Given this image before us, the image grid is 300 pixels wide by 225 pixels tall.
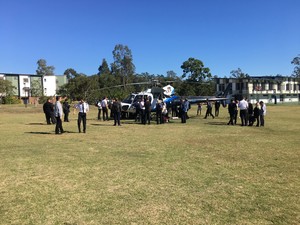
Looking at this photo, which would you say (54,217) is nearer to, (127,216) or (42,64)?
(127,216)

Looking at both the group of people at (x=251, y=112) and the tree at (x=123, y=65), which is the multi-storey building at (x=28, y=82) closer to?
the tree at (x=123, y=65)

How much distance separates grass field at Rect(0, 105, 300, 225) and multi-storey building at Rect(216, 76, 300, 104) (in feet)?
260

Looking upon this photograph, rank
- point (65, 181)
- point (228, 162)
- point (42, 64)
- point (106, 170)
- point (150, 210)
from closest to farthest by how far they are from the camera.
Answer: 1. point (150, 210)
2. point (65, 181)
3. point (106, 170)
4. point (228, 162)
5. point (42, 64)

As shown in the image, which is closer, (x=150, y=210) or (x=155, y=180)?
(x=150, y=210)

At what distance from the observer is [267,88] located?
9181cm

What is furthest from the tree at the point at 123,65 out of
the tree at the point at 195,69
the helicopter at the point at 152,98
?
the helicopter at the point at 152,98

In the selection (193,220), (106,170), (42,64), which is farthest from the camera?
(42,64)

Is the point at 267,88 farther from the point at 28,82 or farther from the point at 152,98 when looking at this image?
the point at 152,98

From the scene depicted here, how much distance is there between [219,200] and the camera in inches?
194

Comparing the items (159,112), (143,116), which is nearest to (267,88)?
(159,112)

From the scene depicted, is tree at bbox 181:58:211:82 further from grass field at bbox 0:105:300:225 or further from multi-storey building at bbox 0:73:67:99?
grass field at bbox 0:105:300:225

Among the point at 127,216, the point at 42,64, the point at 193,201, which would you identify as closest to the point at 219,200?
the point at 193,201

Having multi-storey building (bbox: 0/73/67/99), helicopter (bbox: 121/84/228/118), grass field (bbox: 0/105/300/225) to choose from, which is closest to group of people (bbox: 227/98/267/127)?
helicopter (bbox: 121/84/228/118)

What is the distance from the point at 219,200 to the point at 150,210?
1284mm
